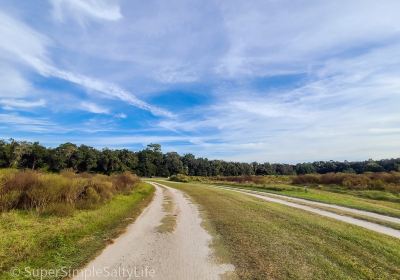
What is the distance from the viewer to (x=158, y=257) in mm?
8031

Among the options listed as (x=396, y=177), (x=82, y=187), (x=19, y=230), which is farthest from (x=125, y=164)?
(x=19, y=230)

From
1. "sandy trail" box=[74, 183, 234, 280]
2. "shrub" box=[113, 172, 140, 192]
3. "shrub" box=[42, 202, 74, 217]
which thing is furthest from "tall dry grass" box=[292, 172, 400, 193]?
"shrub" box=[42, 202, 74, 217]

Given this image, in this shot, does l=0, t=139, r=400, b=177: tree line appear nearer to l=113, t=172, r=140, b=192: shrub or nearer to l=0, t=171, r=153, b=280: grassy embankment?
l=113, t=172, r=140, b=192: shrub

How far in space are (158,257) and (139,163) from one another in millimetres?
127230

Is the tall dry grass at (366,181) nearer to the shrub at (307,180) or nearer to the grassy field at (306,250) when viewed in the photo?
the shrub at (307,180)

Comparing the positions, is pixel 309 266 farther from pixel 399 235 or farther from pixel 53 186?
pixel 53 186

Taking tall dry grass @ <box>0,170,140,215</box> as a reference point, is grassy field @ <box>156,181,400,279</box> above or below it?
below

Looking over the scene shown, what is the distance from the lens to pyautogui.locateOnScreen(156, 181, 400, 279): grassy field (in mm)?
7022

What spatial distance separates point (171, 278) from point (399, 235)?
10.5 metres

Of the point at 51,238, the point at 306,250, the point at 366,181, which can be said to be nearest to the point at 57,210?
the point at 51,238

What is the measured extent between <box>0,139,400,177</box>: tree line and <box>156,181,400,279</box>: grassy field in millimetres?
47974

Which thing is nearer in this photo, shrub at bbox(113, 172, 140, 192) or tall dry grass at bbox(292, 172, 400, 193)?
shrub at bbox(113, 172, 140, 192)

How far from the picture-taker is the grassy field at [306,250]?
702cm

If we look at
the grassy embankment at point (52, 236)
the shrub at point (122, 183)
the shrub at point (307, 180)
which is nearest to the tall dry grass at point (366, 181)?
the shrub at point (307, 180)
